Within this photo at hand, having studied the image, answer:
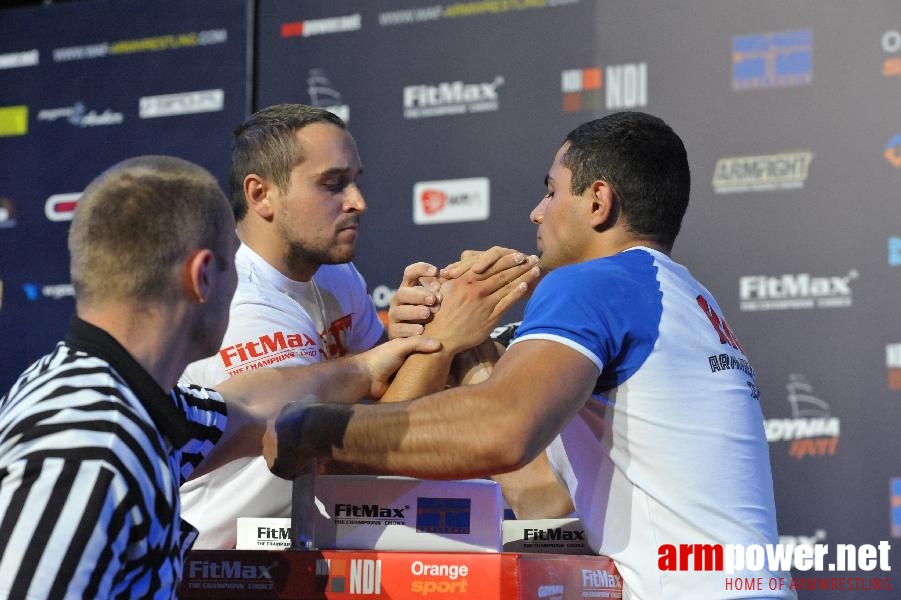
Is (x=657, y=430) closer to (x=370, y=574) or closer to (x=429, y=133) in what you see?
(x=370, y=574)

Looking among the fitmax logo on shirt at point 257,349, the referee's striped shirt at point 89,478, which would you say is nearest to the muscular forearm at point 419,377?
the fitmax logo on shirt at point 257,349

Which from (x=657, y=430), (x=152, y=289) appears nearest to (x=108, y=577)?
(x=152, y=289)

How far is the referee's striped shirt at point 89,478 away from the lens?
111cm

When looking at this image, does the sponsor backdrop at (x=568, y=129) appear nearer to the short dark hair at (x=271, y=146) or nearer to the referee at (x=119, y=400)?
the short dark hair at (x=271, y=146)

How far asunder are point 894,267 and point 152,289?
2875mm

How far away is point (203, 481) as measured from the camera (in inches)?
95.0

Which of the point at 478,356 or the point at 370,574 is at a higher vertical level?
the point at 478,356

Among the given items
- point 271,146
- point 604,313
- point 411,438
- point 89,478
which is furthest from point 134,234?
point 271,146

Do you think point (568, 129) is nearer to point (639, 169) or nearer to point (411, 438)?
point (639, 169)

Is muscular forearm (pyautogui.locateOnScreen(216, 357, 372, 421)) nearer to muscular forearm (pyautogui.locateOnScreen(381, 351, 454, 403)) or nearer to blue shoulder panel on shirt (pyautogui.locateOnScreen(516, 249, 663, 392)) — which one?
muscular forearm (pyautogui.locateOnScreen(381, 351, 454, 403))

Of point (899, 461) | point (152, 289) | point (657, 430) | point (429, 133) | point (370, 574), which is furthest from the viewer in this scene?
point (429, 133)

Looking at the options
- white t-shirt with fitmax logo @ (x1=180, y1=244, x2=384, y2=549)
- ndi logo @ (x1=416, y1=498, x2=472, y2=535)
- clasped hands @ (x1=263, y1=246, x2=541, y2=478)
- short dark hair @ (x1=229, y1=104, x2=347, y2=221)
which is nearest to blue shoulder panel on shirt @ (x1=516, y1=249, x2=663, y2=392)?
ndi logo @ (x1=416, y1=498, x2=472, y2=535)

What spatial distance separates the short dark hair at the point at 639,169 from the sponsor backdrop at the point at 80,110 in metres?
2.73

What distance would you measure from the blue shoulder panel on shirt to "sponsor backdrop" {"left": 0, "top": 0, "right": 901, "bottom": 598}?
199 centimetres
